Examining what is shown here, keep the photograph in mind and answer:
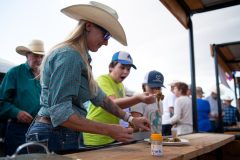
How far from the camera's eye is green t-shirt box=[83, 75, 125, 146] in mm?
2039

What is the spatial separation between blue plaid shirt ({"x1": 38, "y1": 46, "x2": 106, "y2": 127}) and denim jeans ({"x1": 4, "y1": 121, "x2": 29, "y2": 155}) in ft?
4.04

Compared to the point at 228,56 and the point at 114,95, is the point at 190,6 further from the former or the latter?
the point at 228,56

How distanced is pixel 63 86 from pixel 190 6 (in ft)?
7.33

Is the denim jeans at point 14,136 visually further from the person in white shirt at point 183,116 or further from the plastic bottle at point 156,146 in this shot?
the person in white shirt at point 183,116

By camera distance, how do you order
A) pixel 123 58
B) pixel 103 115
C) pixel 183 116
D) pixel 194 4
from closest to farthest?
pixel 103 115
pixel 123 58
pixel 194 4
pixel 183 116

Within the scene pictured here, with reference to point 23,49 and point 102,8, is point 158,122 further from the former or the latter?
point 23,49

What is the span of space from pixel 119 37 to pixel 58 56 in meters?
0.50

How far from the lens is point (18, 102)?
2.49 meters

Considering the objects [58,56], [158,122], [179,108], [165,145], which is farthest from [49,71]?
[179,108]

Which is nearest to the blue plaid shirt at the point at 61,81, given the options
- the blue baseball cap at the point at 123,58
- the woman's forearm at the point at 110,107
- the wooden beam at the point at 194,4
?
the woman's forearm at the point at 110,107

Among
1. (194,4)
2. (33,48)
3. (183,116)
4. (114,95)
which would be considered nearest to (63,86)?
(114,95)

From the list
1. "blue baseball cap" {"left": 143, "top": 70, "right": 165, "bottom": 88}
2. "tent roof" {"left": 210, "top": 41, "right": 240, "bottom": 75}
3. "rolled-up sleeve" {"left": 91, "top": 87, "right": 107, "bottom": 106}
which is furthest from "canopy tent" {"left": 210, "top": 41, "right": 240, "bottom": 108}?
"rolled-up sleeve" {"left": 91, "top": 87, "right": 107, "bottom": 106}

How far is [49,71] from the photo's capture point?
4.04 feet

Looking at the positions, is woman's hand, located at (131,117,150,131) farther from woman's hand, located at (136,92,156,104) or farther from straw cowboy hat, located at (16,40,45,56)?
straw cowboy hat, located at (16,40,45,56)
